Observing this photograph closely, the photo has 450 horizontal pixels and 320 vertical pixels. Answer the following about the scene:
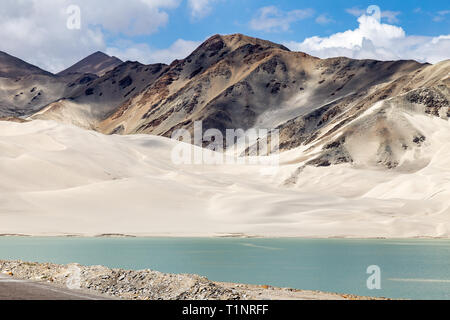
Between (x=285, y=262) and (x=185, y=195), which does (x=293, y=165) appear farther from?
(x=285, y=262)

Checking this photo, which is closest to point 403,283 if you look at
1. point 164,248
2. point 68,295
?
point 68,295

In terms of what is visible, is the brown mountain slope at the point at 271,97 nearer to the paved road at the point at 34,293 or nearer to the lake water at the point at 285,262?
the lake water at the point at 285,262

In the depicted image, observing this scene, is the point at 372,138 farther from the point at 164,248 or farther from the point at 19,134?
the point at 164,248

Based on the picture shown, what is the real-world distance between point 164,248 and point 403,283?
2259cm

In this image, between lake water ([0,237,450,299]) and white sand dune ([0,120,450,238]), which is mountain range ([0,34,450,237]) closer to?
white sand dune ([0,120,450,238])

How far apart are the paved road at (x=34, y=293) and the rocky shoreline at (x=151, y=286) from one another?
57.8 inches

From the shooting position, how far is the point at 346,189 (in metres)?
104

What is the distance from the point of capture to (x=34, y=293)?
1430 centimetres

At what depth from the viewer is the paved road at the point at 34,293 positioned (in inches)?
537

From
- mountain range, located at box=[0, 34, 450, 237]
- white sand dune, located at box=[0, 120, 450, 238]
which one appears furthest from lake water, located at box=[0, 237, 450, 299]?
mountain range, located at box=[0, 34, 450, 237]

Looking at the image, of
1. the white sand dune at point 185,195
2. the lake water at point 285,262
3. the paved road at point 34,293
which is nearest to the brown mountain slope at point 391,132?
the white sand dune at point 185,195

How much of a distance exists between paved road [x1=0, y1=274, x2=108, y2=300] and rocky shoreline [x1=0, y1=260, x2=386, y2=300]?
1469 mm

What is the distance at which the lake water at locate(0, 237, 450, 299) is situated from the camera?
81.6 feet

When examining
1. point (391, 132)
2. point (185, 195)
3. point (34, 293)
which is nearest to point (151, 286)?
point (34, 293)
